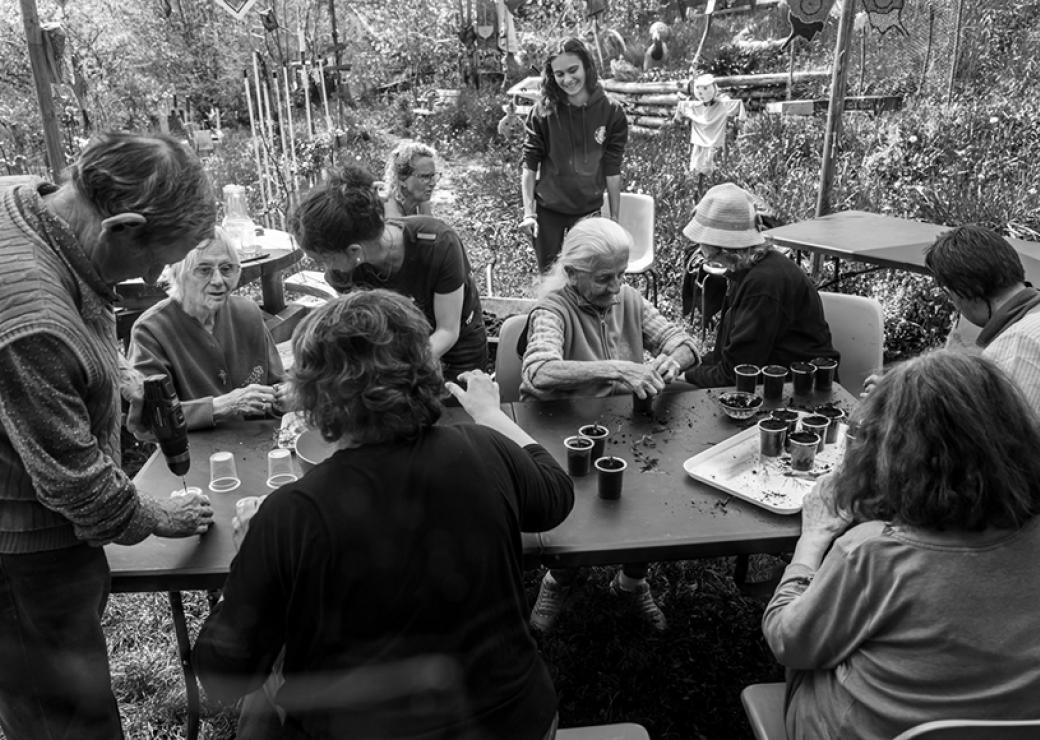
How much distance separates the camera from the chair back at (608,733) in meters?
1.71

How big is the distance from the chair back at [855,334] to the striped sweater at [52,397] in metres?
2.66

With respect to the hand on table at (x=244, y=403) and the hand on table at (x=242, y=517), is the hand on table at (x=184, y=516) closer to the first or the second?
the hand on table at (x=242, y=517)

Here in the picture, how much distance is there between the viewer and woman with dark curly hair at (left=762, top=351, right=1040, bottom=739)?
138 centimetres

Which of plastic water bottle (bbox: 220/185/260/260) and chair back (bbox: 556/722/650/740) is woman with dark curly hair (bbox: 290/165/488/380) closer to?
chair back (bbox: 556/722/650/740)

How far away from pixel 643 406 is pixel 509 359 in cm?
74

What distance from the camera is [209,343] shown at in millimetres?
2766

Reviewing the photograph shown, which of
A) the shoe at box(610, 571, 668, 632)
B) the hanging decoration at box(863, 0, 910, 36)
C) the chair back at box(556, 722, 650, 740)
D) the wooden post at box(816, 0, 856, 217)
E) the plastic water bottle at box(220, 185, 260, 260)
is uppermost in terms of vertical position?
the hanging decoration at box(863, 0, 910, 36)

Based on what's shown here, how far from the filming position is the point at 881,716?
1.46 meters

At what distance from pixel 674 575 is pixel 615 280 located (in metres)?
1.24

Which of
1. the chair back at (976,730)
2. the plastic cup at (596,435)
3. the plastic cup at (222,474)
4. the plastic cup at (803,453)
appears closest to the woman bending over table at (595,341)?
the plastic cup at (596,435)

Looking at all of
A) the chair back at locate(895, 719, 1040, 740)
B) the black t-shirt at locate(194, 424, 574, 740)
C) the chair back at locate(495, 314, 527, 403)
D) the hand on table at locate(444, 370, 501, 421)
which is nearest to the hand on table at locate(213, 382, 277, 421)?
the hand on table at locate(444, 370, 501, 421)

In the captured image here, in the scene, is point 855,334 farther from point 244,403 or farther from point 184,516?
point 184,516

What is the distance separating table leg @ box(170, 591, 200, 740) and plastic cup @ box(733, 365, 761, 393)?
183 cm

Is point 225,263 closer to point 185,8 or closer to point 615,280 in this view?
point 615,280
